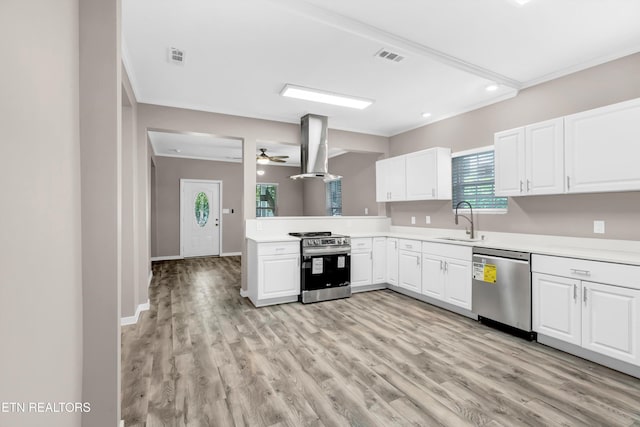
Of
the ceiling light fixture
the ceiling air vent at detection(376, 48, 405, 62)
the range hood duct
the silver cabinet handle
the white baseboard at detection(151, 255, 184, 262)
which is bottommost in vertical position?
the white baseboard at detection(151, 255, 184, 262)

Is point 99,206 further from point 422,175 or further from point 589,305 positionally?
point 422,175

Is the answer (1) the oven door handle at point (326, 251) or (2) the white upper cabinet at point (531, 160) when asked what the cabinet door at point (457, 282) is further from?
(1) the oven door handle at point (326, 251)

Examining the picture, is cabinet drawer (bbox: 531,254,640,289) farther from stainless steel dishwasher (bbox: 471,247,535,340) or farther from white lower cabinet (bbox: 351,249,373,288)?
white lower cabinet (bbox: 351,249,373,288)

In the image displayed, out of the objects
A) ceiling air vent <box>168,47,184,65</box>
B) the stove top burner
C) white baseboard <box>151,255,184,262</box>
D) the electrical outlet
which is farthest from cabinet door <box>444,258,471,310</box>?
white baseboard <box>151,255,184,262</box>

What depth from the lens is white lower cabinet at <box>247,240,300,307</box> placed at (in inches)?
158

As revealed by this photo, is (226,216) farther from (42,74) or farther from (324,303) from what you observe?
(42,74)

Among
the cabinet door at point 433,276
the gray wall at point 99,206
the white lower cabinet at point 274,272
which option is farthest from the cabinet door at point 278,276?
the gray wall at point 99,206

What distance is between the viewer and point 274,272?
4.09 meters

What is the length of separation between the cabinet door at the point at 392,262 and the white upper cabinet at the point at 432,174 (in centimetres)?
80

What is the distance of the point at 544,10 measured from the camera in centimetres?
227

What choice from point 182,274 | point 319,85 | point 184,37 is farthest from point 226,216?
point 184,37

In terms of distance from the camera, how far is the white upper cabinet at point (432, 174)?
4391 mm

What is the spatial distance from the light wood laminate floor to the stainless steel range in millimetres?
578

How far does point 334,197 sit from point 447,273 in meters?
4.42
